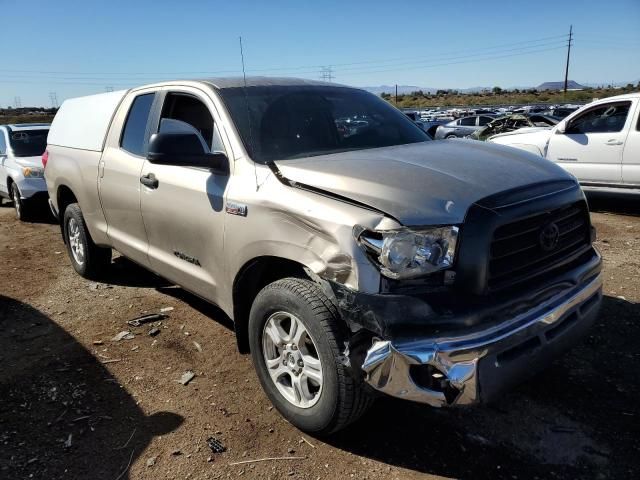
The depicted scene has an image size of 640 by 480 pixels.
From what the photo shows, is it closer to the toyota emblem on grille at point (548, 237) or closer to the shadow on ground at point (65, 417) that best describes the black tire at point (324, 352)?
the shadow on ground at point (65, 417)

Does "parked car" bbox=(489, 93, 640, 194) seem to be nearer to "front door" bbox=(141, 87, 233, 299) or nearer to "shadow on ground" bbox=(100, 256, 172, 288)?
"shadow on ground" bbox=(100, 256, 172, 288)

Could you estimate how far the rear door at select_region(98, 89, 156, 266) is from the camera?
13.5 feet

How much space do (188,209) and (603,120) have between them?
24.2ft

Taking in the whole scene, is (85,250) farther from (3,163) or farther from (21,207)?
(3,163)

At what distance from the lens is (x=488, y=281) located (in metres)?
2.40

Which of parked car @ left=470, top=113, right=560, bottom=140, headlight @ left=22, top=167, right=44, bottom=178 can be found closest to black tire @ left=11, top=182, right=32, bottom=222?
headlight @ left=22, top=167, right=44, bottom=178

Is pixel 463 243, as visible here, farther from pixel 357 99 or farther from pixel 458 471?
pixel 357 99

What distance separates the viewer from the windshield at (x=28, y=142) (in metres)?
9.87

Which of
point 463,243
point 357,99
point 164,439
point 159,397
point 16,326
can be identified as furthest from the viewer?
point 16,326

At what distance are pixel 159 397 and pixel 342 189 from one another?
1892 mm

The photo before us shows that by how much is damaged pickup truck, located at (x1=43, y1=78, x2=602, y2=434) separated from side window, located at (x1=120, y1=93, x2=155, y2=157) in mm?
97

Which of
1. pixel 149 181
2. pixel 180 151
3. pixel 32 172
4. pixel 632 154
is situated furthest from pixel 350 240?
pixel 32 172

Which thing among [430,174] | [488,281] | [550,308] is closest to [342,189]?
[430,174]

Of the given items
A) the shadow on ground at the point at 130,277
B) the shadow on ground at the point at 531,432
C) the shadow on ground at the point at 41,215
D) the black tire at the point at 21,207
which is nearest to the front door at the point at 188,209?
the shadow on ground at the point at 531,432
